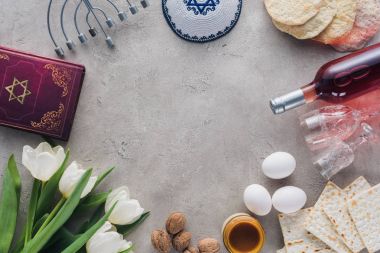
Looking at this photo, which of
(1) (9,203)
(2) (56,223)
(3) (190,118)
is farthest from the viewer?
(3) (190,118)

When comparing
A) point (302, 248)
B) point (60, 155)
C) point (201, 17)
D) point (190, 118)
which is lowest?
point (302, 248)

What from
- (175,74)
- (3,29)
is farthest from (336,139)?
(3,29)

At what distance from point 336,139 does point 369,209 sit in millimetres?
214

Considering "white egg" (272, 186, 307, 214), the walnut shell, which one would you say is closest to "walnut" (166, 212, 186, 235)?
the walnut shell

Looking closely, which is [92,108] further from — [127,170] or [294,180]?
[294,180]

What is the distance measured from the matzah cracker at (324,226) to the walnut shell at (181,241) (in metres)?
0.33

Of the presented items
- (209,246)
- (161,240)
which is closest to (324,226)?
(209,246)

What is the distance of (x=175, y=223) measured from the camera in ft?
4.86

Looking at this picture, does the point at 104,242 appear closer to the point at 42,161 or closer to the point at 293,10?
the point at 42,161

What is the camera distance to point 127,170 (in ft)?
5.01

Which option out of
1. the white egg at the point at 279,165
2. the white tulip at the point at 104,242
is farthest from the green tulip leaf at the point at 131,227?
the white egg at the point at 279,165

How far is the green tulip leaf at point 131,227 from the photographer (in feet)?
4.87

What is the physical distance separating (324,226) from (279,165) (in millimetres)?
228

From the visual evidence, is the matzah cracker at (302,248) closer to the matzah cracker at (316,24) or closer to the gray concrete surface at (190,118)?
the gray concrete surface at (190,118)
